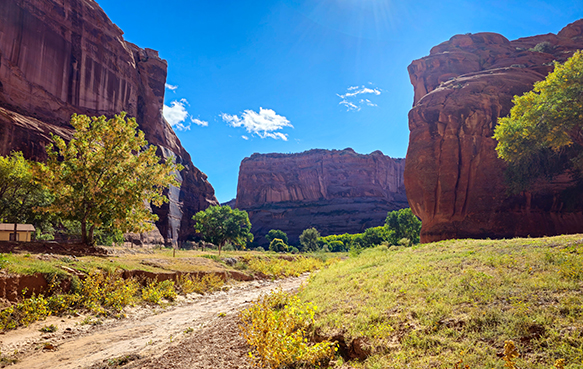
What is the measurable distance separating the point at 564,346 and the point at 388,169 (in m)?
165

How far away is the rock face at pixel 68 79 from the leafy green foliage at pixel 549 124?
56.3 meters

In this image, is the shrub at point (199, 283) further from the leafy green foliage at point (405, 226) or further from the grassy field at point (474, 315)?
the leafy green foliage at point (405, 226)

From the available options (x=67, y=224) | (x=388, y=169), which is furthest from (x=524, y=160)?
(x=388, y=169)

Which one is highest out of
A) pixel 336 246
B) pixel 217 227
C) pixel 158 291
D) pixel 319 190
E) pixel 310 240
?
pixel 319 190

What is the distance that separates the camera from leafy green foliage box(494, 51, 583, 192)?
1845 centimetres

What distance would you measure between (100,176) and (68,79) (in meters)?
49.2

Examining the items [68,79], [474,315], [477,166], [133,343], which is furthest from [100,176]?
[68,79]

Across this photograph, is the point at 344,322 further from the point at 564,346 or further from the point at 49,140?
the point at 49,140

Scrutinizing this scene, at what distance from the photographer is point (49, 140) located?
138 ft

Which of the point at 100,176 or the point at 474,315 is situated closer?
the point at 474,315

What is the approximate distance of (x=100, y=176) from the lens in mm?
17172

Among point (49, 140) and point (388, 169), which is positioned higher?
point (388, 169)

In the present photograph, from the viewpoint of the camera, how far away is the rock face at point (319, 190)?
133500 millimetres

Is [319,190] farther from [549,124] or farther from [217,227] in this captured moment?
[549,124]
